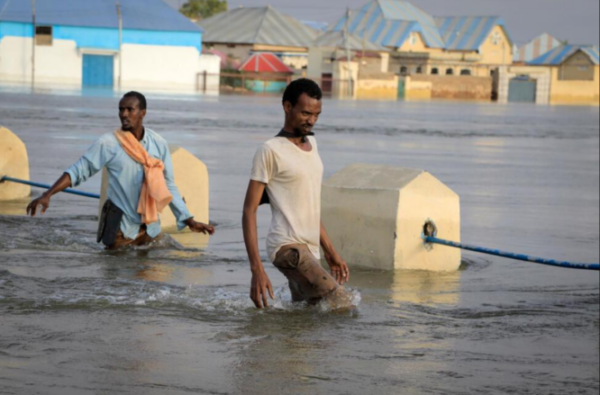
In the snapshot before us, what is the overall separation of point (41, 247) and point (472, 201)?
293 inches

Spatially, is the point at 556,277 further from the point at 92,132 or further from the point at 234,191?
the point at 92,132

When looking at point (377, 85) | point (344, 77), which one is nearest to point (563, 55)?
point (377, 85)

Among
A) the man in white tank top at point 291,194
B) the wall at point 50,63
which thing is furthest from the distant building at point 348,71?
the man in white tank top at point 291,194

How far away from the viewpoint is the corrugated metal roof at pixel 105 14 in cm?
6119

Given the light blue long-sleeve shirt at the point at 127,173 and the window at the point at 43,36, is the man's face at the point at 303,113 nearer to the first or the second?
the light blue long-sleeve shirt at the point at 127,173

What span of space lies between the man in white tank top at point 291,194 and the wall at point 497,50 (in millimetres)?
102283

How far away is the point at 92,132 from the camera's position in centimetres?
2488

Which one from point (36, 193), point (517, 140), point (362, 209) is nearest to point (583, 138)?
point (517, 140)

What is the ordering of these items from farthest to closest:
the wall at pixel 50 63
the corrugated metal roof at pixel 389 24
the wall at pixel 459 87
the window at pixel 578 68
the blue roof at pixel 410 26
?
the window at pixel 578 68
the blue roof at pixel 410 26
the corrugated metal roof at pixel 389 24
the wall at pixel 459 87
the wall at pixel 50 63

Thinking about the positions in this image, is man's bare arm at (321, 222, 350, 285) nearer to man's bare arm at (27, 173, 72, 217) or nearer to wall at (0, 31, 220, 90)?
man's bare arm at (27, 173, 72, 217)

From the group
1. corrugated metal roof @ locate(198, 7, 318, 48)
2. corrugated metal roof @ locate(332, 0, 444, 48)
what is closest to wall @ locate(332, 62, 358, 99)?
corrugated metal roof @ locate(198, 7, 318, 48)

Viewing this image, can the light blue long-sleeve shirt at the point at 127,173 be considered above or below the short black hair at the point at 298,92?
below

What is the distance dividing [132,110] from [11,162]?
14.7ft

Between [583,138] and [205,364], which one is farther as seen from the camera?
[583,138]
